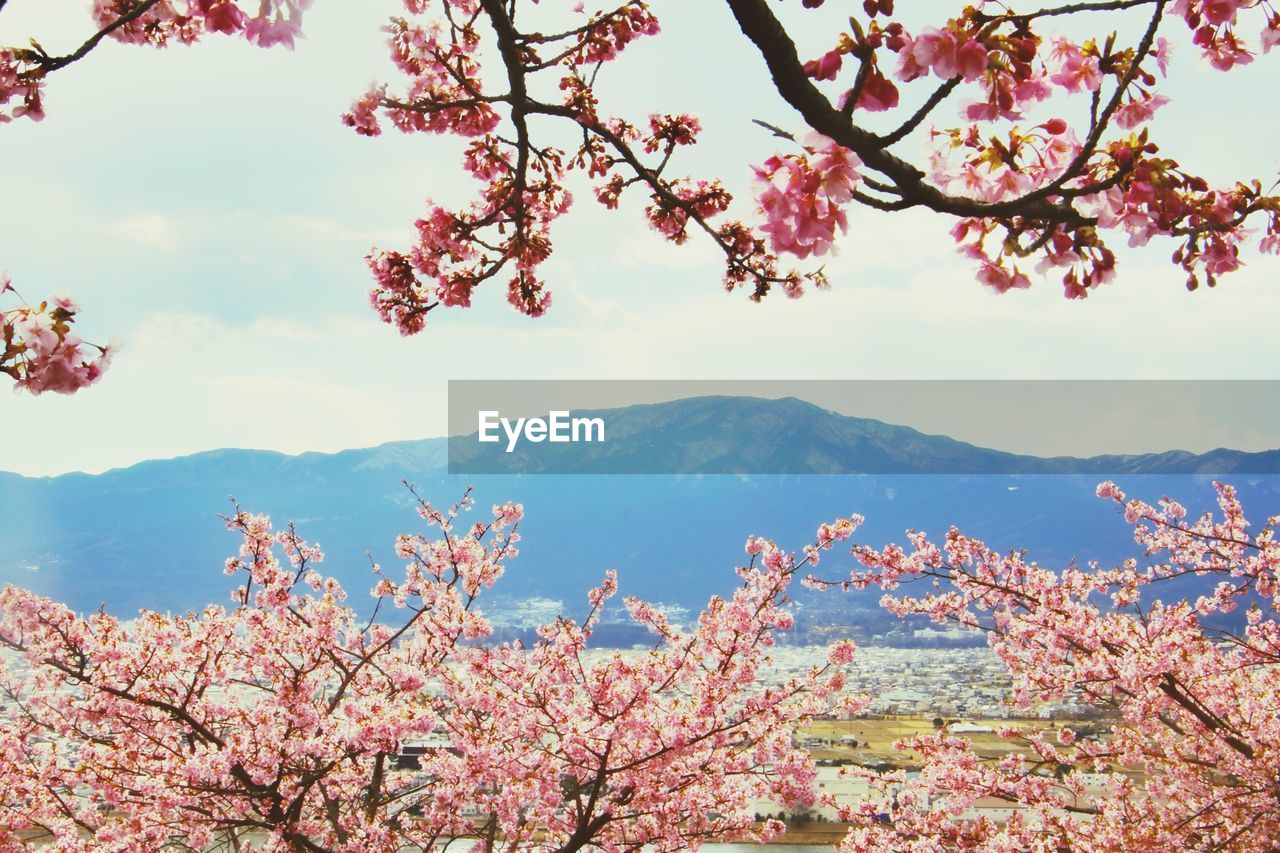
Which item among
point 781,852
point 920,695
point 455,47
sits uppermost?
point 455,47

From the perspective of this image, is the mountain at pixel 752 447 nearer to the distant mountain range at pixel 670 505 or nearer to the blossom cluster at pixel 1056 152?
the distant mountain range at pixel 670 505

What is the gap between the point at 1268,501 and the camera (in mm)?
109812

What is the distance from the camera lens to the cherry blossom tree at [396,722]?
18.6 feet

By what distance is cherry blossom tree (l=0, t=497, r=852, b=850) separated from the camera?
5.67m

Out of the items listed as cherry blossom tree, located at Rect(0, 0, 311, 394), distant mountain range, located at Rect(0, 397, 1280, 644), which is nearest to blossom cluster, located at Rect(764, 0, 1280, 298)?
cherry blossom tree, located at Rect(0, 0, 311, 394)

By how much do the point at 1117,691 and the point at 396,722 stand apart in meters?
6.68

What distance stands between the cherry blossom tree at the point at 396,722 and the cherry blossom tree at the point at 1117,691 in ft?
7.31

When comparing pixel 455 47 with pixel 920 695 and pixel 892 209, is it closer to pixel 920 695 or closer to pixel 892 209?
pixel 892 209

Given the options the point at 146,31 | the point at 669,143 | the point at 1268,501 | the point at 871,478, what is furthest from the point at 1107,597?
the point at 871,478

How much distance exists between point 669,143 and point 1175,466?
103 meters

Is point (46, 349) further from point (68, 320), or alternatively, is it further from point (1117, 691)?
point (1117, 691)

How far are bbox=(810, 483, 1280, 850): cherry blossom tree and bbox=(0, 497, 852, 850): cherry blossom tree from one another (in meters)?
2.23

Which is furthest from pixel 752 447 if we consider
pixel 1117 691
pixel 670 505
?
pixel 1117 691

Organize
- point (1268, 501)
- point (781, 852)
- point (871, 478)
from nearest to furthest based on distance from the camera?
point (781, 852) → point (1268, 501) → point (871, 478)
